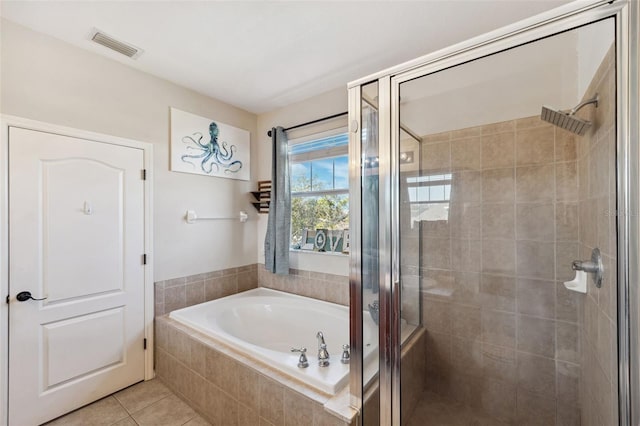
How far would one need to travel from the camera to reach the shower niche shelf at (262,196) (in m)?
3.16

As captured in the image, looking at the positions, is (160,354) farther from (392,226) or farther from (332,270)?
(392,226)

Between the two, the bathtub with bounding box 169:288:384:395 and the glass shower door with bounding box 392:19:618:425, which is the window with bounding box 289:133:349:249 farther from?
the glass shower door with bounding box 392:19:618:425

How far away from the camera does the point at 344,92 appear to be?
2590 millimetres

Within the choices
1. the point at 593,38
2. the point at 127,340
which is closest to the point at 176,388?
the point at 127,340

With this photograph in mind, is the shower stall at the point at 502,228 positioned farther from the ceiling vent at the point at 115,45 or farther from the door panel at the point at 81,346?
the door panel at the point at 81,346

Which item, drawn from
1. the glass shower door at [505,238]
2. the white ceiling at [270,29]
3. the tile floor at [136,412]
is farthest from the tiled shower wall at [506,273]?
the tile floor at [136,412]

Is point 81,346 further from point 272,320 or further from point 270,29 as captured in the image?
point 270,29

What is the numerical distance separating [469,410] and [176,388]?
214cm

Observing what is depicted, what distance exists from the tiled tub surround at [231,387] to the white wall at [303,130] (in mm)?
1180


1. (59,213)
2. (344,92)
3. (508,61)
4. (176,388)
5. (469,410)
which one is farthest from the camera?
(344,92)

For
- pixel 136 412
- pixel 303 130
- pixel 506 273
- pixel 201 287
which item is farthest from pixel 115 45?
pixel 506 273

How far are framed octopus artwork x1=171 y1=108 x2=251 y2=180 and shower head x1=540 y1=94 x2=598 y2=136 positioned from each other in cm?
271

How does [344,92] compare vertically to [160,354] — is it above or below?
above

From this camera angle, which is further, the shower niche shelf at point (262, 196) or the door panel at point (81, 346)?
the shower niche shelf at point (262, 196)
